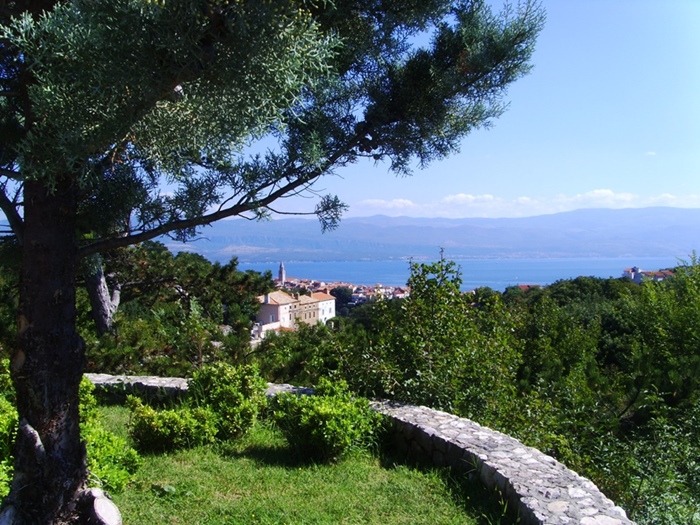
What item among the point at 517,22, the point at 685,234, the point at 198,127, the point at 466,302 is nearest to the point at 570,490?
the point at 466,302

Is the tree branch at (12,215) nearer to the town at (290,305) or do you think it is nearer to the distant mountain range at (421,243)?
the town at (290,305)

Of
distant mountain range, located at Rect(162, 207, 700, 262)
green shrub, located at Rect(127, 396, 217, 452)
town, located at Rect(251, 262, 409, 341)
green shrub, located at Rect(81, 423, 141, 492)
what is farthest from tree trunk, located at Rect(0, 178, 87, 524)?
distant mountain range, located at Rect(162, 207, 700, 262)

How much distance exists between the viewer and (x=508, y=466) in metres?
3.94

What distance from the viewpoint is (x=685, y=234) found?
108812mm

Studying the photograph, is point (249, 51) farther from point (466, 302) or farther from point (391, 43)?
point (466, 302)

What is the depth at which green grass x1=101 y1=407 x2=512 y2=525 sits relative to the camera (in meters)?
3.54

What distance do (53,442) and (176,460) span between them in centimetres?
165

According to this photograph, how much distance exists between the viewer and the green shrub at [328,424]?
14.8 ft

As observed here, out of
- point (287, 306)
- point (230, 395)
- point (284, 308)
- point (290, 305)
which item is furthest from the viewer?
point (284, 308)

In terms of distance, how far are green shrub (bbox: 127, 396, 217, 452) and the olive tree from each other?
1575 millimetres

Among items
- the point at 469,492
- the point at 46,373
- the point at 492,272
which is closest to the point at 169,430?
the point at 46,373

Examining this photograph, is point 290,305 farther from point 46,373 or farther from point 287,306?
point 46,373

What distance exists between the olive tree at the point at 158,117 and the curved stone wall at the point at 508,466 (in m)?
1.85

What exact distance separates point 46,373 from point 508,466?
9.29 ft
